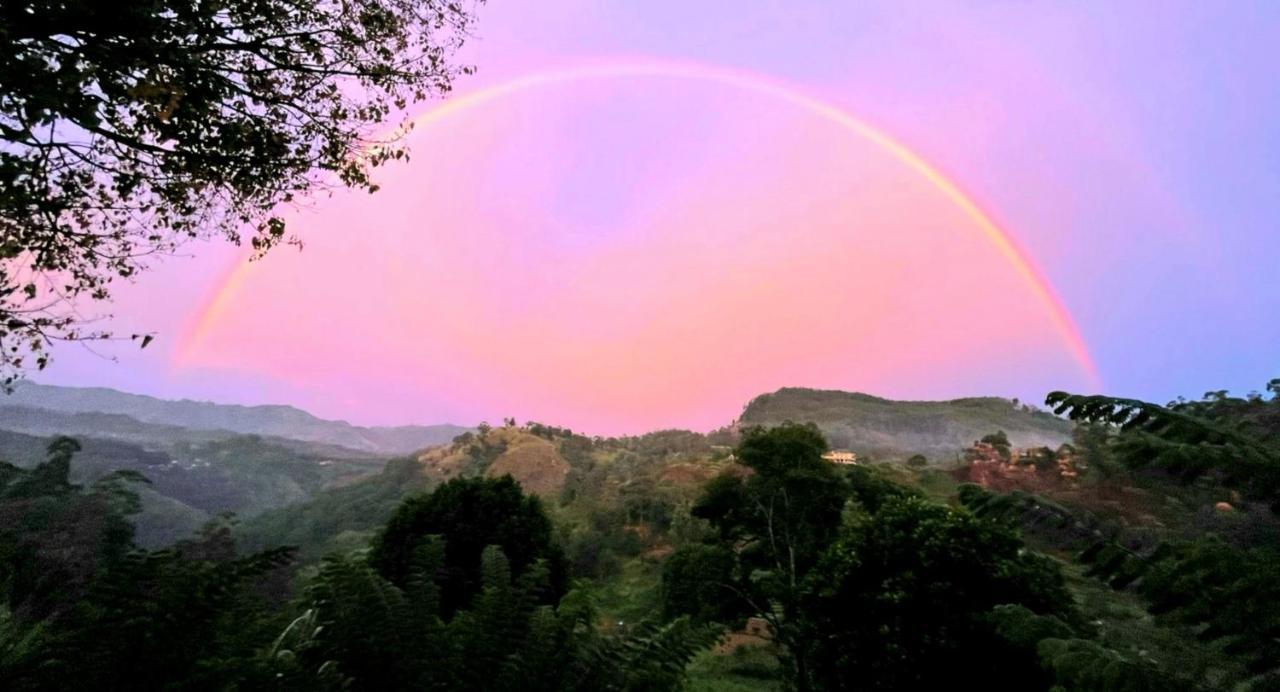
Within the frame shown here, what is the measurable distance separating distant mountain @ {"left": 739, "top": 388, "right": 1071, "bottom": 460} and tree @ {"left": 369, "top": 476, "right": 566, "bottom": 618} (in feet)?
330

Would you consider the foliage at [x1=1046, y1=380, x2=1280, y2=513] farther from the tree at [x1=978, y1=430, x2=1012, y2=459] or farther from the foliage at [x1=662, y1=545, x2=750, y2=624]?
the tree at [x1=978, y1=430, x2=1012, y2=459]

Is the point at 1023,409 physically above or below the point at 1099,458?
above

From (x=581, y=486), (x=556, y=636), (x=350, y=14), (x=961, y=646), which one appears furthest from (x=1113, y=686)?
(x=581, y=486)

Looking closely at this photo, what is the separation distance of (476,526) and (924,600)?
13689 millimetres

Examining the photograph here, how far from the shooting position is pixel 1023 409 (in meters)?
146

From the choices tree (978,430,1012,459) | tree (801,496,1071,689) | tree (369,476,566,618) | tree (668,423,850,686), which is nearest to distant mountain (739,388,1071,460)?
tree (978,430,1012,459)

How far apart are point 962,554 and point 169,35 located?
1115 cm

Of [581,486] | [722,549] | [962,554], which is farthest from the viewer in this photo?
[581,486]

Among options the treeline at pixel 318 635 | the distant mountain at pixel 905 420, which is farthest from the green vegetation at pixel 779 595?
the distant mountain at pixel 905 420

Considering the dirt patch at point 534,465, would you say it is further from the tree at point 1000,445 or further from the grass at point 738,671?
the grass at point 738,671

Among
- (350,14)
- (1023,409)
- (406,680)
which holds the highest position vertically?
(1023,409)

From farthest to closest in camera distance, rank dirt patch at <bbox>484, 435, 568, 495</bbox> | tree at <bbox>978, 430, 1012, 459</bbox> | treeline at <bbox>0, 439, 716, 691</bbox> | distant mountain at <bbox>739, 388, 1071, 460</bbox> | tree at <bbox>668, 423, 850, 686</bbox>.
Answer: distant mountain at <bbox>739, 388, 1071, 460</bbox> < dirt patch at <bbox>484, 435, 568, 495</bbox> < tree at <bbox>978, 430, 1012, 459</bbox> < tree at <bbox>668, 423, 850, 686</bbox> < treeline at <bbox>0, 439, 716, 691</bbox>

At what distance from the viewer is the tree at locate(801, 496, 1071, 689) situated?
8.42 m

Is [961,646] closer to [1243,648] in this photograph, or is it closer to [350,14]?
[1243,648]
